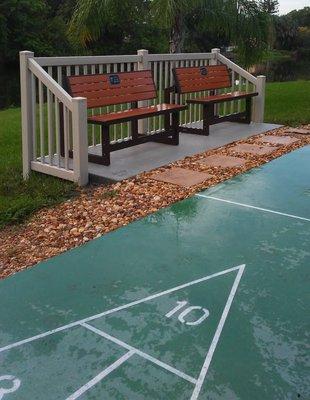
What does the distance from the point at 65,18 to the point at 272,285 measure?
33.8 meters

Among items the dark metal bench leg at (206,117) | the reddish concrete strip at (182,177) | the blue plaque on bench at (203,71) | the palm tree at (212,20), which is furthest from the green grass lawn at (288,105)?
the reddish concrete strip at (182,177)

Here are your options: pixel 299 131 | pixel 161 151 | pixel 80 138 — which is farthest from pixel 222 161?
pixel 299 131

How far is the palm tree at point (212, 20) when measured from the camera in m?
11.3

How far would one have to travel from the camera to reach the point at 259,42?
40.6ft

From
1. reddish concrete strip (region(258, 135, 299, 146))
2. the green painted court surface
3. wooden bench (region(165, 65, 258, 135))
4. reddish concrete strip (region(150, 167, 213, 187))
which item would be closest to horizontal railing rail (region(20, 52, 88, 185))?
reddish concrete strip (region(150, 167, 213, 187))

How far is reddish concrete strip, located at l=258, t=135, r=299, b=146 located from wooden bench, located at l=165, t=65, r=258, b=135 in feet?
2.68

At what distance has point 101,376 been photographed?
228 cm

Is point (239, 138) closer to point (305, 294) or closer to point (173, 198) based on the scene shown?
point (173, 198)

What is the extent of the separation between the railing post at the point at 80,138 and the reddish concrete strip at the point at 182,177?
0.76 m

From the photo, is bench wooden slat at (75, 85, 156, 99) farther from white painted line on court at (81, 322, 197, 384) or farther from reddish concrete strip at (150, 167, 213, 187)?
white painted line on court at (81, 322, 197, 384)

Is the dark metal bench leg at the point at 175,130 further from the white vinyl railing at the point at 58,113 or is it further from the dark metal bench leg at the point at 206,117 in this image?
the dark metal bench leg at the point at 206,117

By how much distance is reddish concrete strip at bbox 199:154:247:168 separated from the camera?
596cm

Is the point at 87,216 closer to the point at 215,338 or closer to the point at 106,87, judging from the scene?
the point at 215,338

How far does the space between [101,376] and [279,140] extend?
583 centimetres
